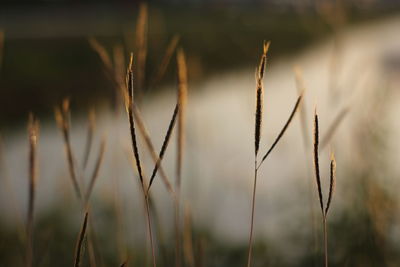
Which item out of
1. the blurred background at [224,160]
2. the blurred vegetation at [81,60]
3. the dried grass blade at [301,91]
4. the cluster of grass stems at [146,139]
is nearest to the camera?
the cluster of grass stems at [146,139]

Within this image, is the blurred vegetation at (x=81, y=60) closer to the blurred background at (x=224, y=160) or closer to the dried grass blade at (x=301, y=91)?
the blurred background at (x=224, y=160)

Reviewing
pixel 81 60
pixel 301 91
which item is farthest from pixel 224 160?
pixel 81 60

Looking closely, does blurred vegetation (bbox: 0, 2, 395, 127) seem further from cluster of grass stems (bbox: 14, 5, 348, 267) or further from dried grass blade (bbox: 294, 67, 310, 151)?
cluster of grass stems (bbox: 14, 5, 348, 267)

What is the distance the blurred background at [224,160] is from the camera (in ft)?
5.18

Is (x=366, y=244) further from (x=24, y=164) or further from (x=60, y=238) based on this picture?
(x=24, y=164)

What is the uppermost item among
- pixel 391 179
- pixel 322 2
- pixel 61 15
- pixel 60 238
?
pixel 61 15

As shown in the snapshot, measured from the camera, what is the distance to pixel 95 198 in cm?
386

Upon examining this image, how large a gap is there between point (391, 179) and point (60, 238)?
6.14 ft

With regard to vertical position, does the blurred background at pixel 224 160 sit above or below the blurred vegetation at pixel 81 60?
below

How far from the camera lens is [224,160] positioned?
4.55 m

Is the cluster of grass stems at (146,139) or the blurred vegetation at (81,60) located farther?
the blurred vegetation at (81,60)

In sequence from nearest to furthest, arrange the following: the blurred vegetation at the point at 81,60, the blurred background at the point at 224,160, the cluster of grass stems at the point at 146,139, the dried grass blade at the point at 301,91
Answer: the cluster of grass stems at the point at 146,139
the dried grass blade at the point at 301,91
the blurred background at the point at 224,160
the blurred vegetation at the point at 81,60

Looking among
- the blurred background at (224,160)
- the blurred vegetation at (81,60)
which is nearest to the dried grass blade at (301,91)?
the blurred background at (224,160)

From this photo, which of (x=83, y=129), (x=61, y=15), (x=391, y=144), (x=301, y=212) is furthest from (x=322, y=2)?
(x=61, y=15)
